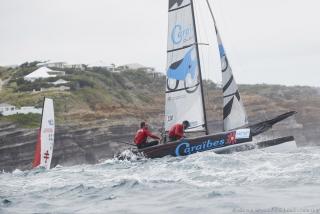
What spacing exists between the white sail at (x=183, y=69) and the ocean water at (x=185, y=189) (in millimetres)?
6008

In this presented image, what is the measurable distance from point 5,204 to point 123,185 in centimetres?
318

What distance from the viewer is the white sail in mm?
Result: 25625

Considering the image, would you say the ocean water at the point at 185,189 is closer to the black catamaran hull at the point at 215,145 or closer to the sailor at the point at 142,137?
the black catamaran hull at the point at 215,145

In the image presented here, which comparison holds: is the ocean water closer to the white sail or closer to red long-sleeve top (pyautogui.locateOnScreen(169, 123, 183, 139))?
red long-sleeve top (pyautogui.locateOnScreen(169, 123, 183, 139))

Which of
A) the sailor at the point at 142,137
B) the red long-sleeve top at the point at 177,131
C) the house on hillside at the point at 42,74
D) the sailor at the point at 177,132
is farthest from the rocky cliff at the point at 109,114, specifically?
the red long-sleeve top at the point at 177,131

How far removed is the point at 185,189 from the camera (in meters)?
13.2

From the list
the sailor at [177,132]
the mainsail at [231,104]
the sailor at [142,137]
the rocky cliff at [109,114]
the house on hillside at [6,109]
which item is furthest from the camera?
the house on hillside at [6,109]

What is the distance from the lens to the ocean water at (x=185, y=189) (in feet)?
36.2

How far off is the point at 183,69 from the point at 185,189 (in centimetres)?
1314

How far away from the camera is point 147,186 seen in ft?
47.3

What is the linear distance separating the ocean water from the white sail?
6008mm

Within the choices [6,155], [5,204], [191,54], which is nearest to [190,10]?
[191,54]

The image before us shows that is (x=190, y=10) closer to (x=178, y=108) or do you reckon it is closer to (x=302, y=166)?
(x=178, y=108)

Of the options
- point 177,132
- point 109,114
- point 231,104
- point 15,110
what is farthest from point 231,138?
point 109,114
